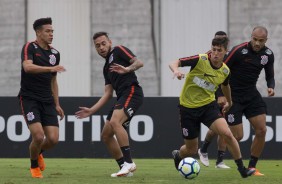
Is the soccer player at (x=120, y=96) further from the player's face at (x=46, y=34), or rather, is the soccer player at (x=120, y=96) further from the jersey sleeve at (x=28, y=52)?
the jersey sleeve at (x=28, y=52)

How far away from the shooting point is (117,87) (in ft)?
42.3

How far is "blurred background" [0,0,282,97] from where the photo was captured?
29.4 meters

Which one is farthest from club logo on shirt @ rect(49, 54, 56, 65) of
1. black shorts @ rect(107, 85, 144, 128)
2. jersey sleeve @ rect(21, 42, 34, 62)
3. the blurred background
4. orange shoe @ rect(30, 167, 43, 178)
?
the blurred background

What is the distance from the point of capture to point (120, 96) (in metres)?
12.9

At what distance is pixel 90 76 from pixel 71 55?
3.20 ft

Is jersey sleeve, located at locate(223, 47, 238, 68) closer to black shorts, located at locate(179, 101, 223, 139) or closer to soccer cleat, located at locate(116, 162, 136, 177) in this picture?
black shorts, located at locate(179, 101, 223, 139)

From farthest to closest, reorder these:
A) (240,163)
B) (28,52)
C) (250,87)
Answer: (250,87) → (28,52) → (240,163)

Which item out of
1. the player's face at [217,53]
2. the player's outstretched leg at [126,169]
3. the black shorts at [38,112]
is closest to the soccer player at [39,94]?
the black shorts at [38,112]

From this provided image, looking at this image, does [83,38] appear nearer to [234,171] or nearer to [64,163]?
[64,163]

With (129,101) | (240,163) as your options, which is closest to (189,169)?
(240,163)

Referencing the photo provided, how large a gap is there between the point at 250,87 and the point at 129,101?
216 centimetres

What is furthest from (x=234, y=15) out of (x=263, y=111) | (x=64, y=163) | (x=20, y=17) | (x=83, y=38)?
(x=263, y=111)

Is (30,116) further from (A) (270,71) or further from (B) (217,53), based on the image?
(A) (270,71)

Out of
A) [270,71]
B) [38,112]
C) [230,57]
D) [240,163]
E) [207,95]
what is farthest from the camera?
[270,71]
